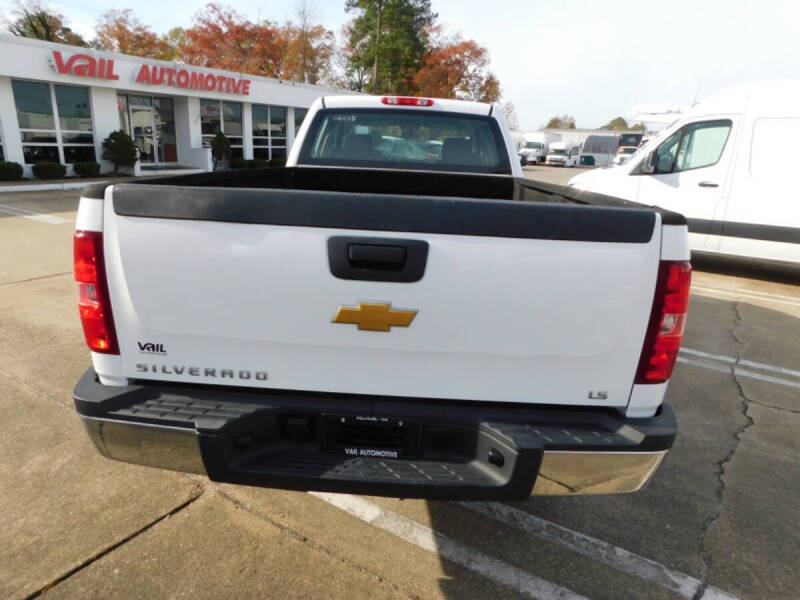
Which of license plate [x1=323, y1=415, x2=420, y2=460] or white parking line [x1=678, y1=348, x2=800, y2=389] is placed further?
white parking line [x1=678, y1=348, x2=800, y2=389]

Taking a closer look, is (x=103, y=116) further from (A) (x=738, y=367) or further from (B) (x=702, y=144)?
(A) (x=738, y=367)

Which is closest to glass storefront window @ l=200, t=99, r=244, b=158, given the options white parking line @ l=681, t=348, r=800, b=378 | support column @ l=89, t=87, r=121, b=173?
support column @ l=89, t=87, r=121, b=173

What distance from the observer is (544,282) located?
67.1 inches

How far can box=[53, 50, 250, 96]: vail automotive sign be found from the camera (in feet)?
52.4

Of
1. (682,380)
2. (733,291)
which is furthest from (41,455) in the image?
(733,291)

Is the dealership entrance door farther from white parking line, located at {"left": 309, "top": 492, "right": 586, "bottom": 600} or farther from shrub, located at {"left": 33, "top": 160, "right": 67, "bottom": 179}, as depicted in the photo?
white parking line, located at {"left": 309, "top": 492, "right": 586, "bottom": 600}

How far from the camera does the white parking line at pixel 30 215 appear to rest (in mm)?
10138

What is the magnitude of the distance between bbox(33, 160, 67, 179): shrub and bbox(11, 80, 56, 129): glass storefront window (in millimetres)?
1219

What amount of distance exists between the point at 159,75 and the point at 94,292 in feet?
67.2

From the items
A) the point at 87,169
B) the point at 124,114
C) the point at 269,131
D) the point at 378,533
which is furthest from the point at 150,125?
the point at 378,533

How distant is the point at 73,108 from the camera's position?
1698cm

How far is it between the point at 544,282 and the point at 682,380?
3360 mm

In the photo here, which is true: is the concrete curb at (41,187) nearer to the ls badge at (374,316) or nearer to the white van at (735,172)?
the white van at (735,172)

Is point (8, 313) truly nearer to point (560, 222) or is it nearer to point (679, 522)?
point (560, 222)
